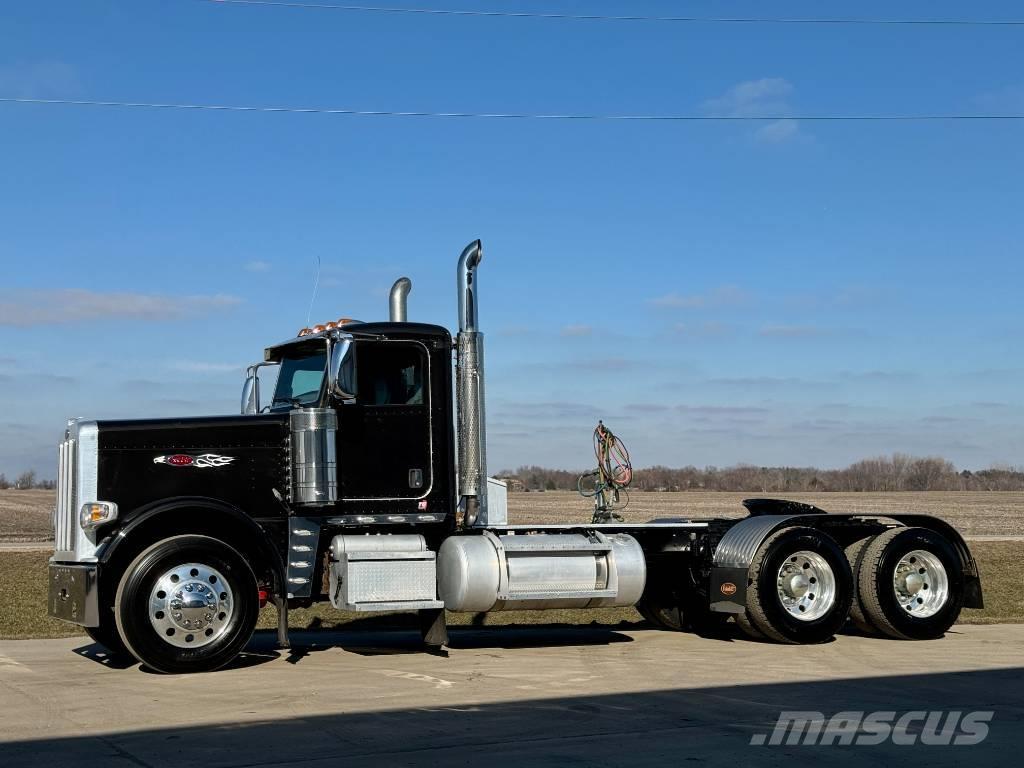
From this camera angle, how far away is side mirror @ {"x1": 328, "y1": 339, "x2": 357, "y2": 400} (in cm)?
1157

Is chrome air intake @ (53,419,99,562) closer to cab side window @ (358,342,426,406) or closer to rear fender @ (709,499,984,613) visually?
cab side window @ (358,342,426,406)

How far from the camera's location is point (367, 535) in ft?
40.1

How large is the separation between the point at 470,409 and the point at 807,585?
160 inches

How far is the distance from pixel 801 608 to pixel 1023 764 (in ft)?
20.1

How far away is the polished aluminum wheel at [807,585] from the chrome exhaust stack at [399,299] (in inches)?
187

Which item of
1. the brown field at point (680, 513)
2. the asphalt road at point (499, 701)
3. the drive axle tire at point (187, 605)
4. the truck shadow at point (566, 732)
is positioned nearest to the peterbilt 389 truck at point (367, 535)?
the drive axle tire at point (187, 605)

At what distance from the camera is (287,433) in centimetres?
1210

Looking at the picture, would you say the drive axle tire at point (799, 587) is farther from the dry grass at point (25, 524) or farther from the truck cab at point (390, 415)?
Answer: the dry grass at point (25, 524)

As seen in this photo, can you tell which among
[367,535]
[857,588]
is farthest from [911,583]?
[367,535]

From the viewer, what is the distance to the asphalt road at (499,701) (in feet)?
24.4

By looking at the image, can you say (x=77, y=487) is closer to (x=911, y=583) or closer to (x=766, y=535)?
(x=766, y=535)

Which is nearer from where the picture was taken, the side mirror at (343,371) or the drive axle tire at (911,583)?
the side mirror at (343,371)

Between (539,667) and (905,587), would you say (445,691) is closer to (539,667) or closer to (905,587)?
(539,667)

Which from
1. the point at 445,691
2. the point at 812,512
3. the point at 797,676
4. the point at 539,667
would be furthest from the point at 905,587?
the point at 445,691
